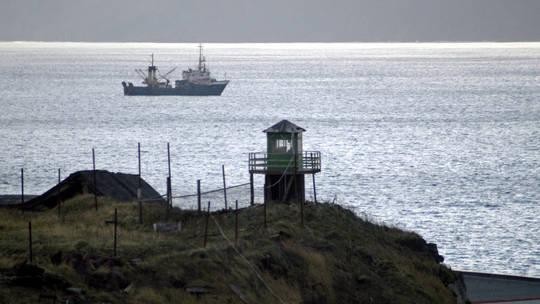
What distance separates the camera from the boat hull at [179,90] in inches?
7649

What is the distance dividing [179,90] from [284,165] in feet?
492

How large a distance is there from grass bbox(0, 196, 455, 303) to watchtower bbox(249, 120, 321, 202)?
1478 millimetres

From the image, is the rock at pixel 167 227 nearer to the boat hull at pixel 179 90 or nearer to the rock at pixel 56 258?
the rock at pixel 56 258

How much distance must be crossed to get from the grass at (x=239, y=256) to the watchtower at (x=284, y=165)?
148cm

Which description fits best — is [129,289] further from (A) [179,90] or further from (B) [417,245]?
(A) [179,90]

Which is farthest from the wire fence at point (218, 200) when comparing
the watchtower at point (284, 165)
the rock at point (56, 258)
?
the rock at point (56, 258)

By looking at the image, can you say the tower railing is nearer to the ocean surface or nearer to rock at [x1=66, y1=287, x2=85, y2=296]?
the ocean surface

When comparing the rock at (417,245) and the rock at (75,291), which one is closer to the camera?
the rock at (75,291)

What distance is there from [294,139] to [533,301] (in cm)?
967

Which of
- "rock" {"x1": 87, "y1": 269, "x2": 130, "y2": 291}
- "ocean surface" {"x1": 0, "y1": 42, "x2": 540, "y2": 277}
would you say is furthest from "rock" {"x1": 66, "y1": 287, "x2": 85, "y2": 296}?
"ocean surface" {"x1": 0, "y1": 42, "x2": 540, "y2": 277}

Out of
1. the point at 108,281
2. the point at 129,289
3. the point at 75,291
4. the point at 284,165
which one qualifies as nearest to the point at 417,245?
the point at 284,165

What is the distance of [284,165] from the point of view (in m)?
44.9

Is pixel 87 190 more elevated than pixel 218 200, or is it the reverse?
pixel 87 190

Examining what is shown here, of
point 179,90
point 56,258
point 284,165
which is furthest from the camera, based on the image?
point 179,90
